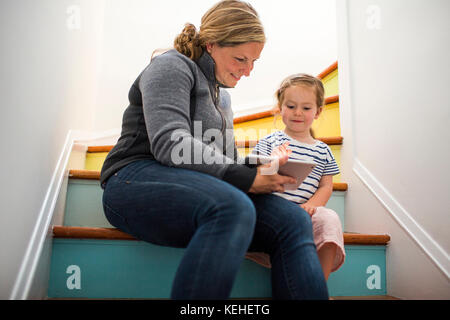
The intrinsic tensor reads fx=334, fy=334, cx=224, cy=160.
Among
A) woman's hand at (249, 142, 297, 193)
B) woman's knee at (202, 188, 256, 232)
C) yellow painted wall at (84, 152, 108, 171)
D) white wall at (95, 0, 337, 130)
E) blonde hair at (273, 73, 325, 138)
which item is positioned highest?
white wall at (95, 0, 337, 130)

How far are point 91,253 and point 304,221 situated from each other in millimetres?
592

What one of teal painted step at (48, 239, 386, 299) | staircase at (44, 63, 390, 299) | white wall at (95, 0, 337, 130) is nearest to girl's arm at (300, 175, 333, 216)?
staircase at (44, 63, 390, 299)

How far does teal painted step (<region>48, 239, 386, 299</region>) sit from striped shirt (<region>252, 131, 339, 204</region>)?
292 millimetres

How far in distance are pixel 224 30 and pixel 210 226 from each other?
21.3 inches

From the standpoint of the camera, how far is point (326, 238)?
0.89 m

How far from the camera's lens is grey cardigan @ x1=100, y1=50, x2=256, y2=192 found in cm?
69

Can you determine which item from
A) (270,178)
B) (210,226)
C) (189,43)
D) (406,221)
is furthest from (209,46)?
(406,221)

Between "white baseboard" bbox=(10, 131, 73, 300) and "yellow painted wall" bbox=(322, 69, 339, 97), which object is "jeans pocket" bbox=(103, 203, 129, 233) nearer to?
"white baseboard" bbox=(10, 131, 73, 300)

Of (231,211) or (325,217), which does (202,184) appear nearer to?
(231,211)

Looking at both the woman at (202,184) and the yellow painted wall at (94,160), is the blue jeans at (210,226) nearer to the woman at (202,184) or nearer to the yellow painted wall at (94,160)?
the woman at (202,184)

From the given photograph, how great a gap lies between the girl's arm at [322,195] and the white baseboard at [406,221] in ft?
0.64

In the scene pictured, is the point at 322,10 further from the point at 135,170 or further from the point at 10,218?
the point at 10,218

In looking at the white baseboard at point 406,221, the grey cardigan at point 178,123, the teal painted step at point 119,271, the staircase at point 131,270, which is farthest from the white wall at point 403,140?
the grey cardigan at point 178,123

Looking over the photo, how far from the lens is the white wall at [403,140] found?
38.7 inches
